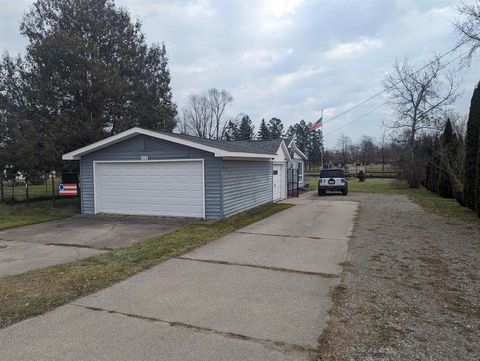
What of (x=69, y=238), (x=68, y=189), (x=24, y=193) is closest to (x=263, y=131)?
(x=24, y=193)

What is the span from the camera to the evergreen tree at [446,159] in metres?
19.6

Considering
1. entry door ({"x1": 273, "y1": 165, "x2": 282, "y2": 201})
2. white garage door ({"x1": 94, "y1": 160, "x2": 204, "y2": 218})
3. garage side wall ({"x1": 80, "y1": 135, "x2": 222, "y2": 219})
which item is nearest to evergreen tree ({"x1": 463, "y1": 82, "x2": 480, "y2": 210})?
entry door ({"x1": 273, "y1": 165, "x2": 282, "y2": 201})

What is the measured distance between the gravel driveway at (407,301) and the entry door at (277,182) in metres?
9.73

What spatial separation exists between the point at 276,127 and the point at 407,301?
7125 centimetres

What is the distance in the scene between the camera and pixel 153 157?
11719 mm

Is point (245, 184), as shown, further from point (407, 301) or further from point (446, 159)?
point (446, 159)

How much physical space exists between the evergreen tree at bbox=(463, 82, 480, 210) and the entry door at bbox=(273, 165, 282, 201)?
818 centimetres

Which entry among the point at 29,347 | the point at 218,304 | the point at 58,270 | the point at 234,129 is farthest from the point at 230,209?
the point at 234,129

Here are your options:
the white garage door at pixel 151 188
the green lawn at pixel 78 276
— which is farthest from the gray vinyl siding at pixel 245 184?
the green lawn at pixel 78 276

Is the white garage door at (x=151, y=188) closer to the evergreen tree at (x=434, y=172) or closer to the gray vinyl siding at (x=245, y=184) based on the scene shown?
the gray vinyl siding at (x=245, y=184)

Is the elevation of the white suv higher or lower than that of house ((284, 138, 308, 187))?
lower

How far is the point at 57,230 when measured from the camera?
9758mm

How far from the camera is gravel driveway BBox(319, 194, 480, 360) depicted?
324 centimetres

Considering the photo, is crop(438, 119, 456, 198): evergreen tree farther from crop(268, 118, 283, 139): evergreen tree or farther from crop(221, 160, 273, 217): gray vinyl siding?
crop(268, 118, 283, 139): evergreen tree
